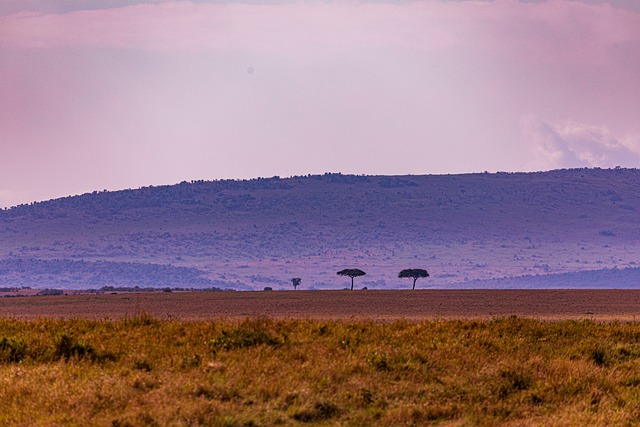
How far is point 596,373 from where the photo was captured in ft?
57.9

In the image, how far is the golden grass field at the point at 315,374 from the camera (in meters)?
14.9

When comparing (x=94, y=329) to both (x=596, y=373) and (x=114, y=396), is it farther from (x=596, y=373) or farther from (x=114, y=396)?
(x=596, y=373)

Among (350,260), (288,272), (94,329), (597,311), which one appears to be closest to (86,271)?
(288,272)

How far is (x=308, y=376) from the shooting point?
16266 millimetres

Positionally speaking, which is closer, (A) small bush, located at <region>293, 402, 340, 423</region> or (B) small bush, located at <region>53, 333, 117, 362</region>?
(A) small bush, located at <region>293, 402, 340, 423</region>

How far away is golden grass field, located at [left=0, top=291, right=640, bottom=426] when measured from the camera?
14.9 meters

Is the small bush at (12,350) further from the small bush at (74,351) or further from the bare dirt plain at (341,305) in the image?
the bare dirt plain at (341,305)

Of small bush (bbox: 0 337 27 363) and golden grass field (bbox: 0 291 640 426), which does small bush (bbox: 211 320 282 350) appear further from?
small bush (bbox: 0 337 27 363)

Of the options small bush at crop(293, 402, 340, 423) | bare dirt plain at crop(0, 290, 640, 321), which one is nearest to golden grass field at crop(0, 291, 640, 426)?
small bush at crop(293, 402, 340, 423)

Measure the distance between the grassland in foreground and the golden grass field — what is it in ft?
0.09

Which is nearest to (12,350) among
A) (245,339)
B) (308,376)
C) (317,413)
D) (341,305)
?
(245,339)

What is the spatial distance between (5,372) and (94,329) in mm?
3853

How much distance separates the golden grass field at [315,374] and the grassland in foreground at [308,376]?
3cm

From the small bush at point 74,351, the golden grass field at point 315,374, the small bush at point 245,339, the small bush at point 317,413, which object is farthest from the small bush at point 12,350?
the small bush at point 317,413
